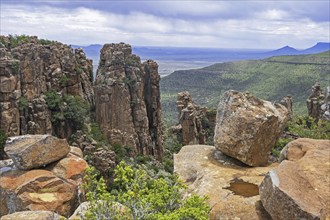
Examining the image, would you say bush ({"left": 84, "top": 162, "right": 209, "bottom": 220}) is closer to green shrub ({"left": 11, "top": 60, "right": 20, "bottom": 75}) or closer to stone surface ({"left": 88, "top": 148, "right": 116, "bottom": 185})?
stone surface ({"left": 88, "top": 148, "right": 116, "bottom": 185})

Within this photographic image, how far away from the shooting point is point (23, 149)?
21.4 metres

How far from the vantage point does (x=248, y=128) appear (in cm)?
2148

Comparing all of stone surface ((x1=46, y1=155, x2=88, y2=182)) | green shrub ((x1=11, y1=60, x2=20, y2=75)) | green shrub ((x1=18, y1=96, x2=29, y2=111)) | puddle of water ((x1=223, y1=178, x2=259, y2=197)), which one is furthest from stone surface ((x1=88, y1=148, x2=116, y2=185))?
puddle of water ((x1=223, y1=178, x2=259, y2=197))

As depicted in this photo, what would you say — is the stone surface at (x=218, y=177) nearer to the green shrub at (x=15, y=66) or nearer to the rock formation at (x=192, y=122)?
the green shrub at (x=15, y=66)

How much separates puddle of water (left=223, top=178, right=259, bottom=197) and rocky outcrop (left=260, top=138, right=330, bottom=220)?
1.87 m

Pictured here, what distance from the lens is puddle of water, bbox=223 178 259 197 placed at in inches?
692

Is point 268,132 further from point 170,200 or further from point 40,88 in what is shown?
point 40,88

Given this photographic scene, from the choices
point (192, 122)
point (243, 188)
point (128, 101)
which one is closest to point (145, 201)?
point (243, 188)

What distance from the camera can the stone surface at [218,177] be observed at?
Answer: 16000 mm

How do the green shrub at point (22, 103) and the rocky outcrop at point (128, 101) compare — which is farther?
the rocky outcrop at point (128, 101)

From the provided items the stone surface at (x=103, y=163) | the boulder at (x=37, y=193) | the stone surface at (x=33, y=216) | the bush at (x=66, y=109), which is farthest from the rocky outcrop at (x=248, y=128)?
the bush at (x=66, y=109)

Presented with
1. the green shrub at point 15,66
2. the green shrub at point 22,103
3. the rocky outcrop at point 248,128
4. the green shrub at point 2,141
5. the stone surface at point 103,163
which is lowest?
the stone surface at point 103,163

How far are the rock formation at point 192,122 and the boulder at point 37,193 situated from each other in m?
54.1

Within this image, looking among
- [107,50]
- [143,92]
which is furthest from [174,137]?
[107,50]
